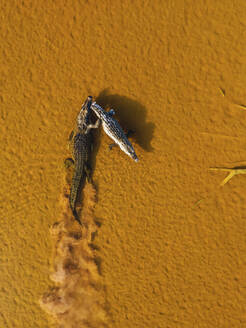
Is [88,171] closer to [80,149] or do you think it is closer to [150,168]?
[80,149]

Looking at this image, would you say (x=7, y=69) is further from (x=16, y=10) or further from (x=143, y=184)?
(x=143, y=184)

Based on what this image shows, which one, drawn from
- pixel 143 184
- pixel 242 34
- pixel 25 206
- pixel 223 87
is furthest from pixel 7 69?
pixel 242 34

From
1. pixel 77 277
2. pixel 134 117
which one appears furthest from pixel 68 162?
pixel 77 277

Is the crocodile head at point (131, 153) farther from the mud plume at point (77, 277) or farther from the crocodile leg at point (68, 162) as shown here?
the crocodile leg at point (68, 162)

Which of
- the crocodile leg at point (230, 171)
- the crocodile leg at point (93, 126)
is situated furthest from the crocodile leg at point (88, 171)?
the crocodile leg at point (230, 171)

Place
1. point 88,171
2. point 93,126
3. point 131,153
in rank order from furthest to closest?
point 88,171
point 93,126
point 131,153

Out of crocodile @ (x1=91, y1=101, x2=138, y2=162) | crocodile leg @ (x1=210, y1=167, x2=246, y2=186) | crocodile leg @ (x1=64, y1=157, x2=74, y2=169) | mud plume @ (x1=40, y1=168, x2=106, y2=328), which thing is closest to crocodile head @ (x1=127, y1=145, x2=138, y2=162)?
crocodile @ (x1=91, y1=101, x2=138, y2=162)
